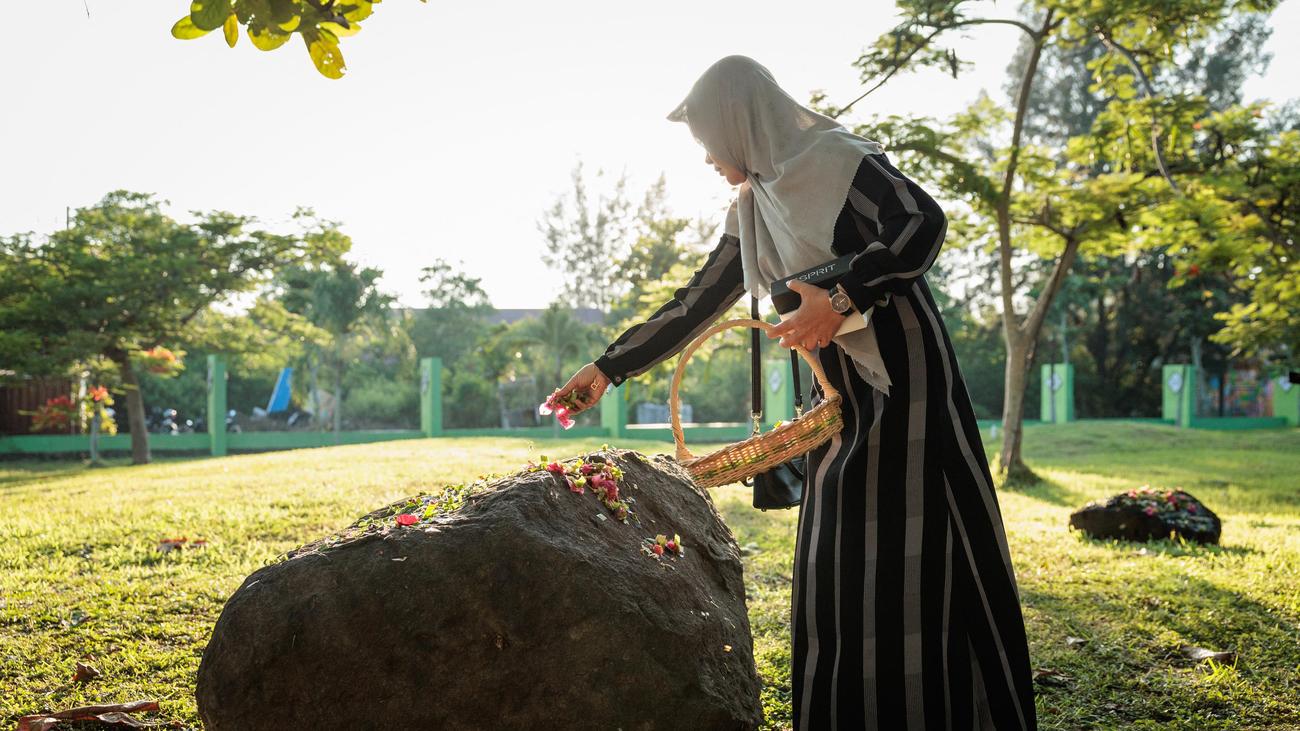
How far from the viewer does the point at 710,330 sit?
2455 millimetres

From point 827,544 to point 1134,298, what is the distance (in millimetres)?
27676

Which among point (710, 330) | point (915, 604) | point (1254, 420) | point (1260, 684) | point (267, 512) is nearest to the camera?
point (915, 604)

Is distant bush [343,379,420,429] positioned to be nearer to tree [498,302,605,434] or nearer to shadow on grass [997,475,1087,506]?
tree [498,302,605,434]

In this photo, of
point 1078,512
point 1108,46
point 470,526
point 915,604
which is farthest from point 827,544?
point 1108,46

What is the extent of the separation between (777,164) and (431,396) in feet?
58.3

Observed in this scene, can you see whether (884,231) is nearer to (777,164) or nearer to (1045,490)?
(777,164)

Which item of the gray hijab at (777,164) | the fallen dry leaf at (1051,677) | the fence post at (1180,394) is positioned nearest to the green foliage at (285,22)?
the gray hijab at (777,164)

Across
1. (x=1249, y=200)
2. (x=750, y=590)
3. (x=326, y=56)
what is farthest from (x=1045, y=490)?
(x=326, y=56)

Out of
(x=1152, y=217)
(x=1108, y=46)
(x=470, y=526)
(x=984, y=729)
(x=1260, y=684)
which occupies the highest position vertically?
(x=1108, y=46)

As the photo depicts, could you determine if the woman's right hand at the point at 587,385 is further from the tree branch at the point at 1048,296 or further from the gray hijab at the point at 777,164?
the tree branch at the point at 1048,296

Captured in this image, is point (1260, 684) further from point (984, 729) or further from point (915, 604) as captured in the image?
point (915, 604)

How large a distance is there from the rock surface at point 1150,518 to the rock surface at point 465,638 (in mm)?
5114

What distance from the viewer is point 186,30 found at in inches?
71.6

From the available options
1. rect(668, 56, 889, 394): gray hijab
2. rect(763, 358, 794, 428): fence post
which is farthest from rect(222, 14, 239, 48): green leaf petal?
rect(763, 358, 794, 428): fence post
